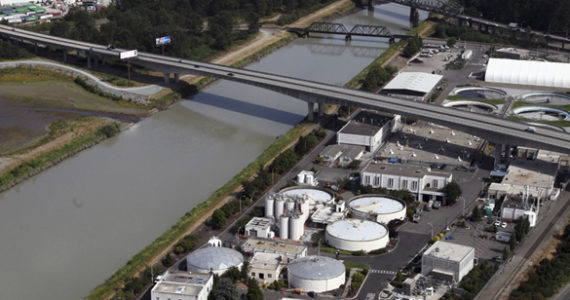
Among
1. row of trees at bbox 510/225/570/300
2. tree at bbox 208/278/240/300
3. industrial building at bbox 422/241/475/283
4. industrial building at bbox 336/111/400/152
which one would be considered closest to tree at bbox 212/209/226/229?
tree at bbox 208/278/240/300

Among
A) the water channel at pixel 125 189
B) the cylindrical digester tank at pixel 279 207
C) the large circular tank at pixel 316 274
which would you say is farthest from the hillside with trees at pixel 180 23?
the large circular tank at pixel 316 274

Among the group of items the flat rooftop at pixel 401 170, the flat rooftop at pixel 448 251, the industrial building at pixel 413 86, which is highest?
the industrial building at pixel 413 86

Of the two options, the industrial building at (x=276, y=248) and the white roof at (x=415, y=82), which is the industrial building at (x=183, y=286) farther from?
the white roof at (x=415, y=82)

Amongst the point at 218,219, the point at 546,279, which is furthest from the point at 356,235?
the point at 546,279

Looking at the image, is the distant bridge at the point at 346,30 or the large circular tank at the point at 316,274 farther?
the distant bridge at the point at 346,30

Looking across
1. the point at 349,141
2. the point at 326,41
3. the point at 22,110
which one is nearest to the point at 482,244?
the point at 349,141

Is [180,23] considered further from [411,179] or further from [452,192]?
[452,192]

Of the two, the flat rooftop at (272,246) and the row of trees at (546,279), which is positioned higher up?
the row of trees at (546,279)
